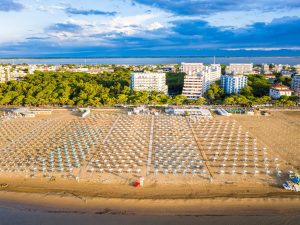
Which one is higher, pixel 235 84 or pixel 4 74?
pixel 4 74

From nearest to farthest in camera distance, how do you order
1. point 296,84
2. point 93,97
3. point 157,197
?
point 157,197 → point 93,97 → point 296,84

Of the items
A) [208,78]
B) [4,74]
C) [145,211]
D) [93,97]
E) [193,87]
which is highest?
[4,74]

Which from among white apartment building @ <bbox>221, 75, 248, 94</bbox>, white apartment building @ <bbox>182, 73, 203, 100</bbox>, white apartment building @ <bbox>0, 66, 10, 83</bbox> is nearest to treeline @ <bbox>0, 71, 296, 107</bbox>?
white apartment building @ <bbox>182, 73, 203, 100</bbox>

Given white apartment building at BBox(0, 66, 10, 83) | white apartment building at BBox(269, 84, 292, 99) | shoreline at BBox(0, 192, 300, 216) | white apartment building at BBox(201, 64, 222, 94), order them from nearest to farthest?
1. shoreline at BBox(0, 192, 300, 216)
2. white apartment building at BBox(269, 84, 292, 99)
3. white apartment building at BBox(201, 64, 222, 94)
4. white apartment building at BBox(0, 66, 10, 83)

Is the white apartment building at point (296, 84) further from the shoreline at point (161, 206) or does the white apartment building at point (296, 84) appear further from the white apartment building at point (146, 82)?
the shoreline at point (161, 206)

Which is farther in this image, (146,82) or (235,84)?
(146,82)

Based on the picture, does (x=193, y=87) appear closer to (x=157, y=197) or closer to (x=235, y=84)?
(x=235, y=84)

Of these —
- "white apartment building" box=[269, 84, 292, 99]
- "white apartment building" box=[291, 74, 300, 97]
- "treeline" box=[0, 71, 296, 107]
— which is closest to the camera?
"treeline" box=[0, 71, 296, 107]

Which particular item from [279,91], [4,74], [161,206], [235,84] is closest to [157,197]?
[161,206]

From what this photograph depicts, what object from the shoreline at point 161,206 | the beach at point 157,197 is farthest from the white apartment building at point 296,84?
the shoreline at point 161,206

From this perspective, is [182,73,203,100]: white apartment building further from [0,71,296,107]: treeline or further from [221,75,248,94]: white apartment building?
[221,75,248,94]: white apartment building

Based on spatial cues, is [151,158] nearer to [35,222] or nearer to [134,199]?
[134,199]

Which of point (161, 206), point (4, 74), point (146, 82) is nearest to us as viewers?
point (161, 206)
